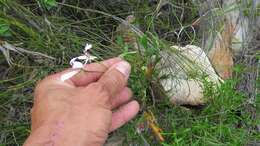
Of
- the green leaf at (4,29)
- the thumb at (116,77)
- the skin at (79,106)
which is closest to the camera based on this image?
the skin at (79,106)

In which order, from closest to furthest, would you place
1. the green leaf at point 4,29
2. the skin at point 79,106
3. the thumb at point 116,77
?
the skin at point 79,106, the thumb at point 116,77, the green leaf at point 4,29

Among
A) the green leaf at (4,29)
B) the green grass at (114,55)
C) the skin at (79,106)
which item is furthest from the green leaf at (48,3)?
the skin at (79,106)

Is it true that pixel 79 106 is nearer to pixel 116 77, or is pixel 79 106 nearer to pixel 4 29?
pixel 116 77

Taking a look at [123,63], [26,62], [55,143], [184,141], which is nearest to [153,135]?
[184,141]

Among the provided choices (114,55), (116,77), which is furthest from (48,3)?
(116,77)

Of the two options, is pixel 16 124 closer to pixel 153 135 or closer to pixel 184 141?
pixel 153 135

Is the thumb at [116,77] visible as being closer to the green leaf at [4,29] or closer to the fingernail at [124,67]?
the fingernail at [124,67]

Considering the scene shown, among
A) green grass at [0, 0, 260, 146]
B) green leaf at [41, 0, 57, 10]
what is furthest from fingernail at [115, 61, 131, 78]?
green leaf at [41, 0, 57, 10]

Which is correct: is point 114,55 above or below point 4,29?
below
